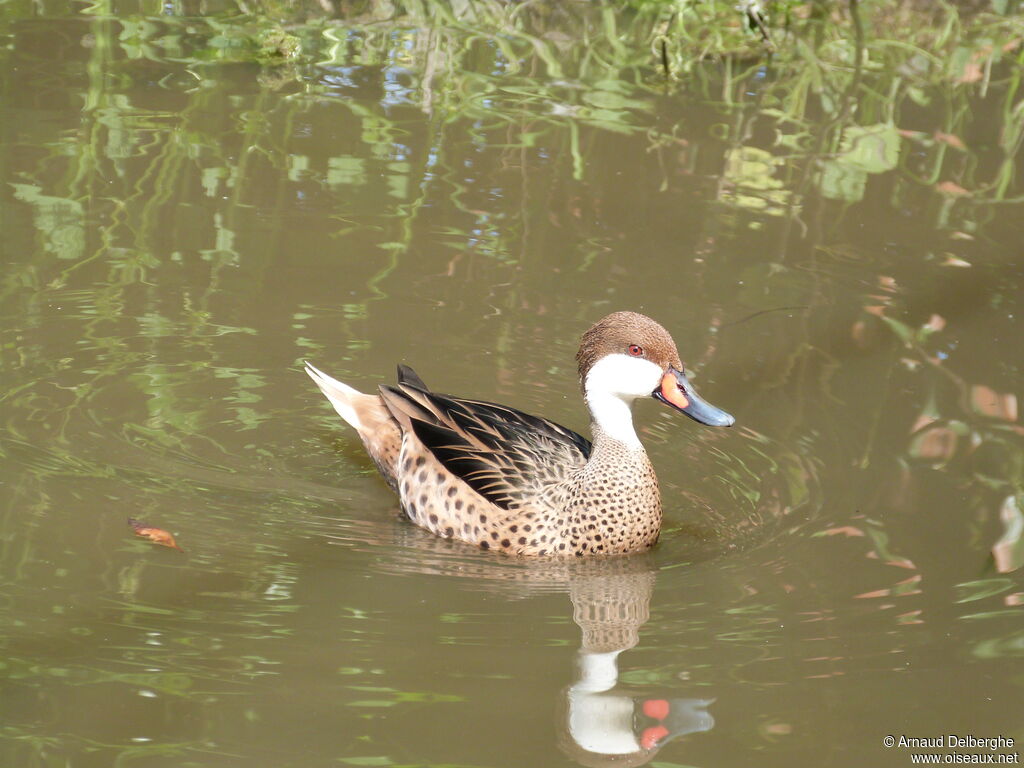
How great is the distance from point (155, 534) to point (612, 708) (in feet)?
6.56

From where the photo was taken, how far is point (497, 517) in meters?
5.95

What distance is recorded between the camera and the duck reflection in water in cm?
441

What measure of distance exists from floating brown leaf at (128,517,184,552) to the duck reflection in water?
156 cm

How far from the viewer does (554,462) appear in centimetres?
623

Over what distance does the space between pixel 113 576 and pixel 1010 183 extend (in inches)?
261

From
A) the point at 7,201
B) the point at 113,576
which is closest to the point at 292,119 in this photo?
the point at 7,201

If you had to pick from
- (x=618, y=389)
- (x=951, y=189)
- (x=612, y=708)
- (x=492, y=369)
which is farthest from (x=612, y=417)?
(x=951, y=189)

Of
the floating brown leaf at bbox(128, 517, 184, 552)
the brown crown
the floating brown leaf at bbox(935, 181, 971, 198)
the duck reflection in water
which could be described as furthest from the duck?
the floating brown leaf at bbox(935, 181, 971, 198)

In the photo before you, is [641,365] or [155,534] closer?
[155,534]

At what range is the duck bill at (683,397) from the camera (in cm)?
596

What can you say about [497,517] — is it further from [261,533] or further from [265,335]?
[265,335]

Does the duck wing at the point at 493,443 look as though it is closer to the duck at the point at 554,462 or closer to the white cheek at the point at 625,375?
the duck at the point at 554,462
